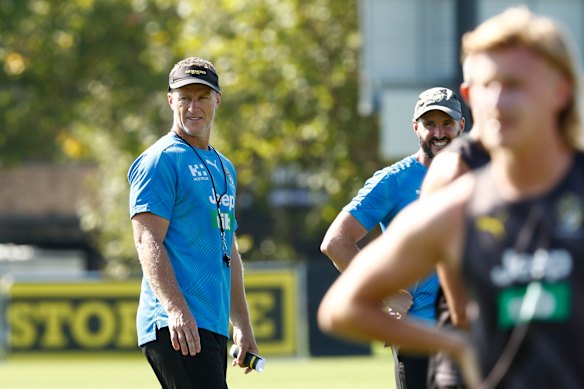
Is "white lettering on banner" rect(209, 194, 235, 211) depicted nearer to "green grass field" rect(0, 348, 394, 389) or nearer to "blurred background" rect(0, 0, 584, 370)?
"green grass field" rect(0, 348, 394, 389)

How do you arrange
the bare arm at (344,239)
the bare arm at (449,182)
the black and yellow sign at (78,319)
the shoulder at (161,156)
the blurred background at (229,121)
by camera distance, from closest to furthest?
the bare arm at (449,182)
the shoulder at (161,156)
the bare arm at (344,239)
the black and yellow sign at (78,319)
the blurred background at (229,121)

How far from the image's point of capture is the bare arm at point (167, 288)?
6613 millimetres

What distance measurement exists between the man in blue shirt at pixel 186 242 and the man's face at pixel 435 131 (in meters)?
1.00

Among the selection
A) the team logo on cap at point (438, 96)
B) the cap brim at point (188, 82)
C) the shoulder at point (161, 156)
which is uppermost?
the cap brim at point (188, 82)

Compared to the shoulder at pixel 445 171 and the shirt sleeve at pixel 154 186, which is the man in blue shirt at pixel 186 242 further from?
the shoulder at pixel 445 171

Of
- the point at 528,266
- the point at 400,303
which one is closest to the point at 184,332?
the point at 400,303

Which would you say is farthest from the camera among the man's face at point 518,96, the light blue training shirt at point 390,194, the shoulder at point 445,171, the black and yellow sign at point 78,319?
the black and yellow sign at point 78,319

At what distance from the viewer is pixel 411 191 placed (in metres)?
7.30

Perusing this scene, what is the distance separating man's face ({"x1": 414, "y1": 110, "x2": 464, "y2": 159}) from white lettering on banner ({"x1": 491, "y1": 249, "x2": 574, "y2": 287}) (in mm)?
3765

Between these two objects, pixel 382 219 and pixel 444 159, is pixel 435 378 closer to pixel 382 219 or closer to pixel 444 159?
pixel 444 159

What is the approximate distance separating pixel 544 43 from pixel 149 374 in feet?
57.4

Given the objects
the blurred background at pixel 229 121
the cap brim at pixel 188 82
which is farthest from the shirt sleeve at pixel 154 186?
the blurred background at pixel 229 121

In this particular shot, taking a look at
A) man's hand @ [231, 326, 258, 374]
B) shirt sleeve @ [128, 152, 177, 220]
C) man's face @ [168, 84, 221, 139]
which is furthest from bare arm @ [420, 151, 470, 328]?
man's hand @ [231, 326, 258, 374]

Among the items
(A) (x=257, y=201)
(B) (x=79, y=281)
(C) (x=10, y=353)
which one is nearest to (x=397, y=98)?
(B) (x=79, y=281)
